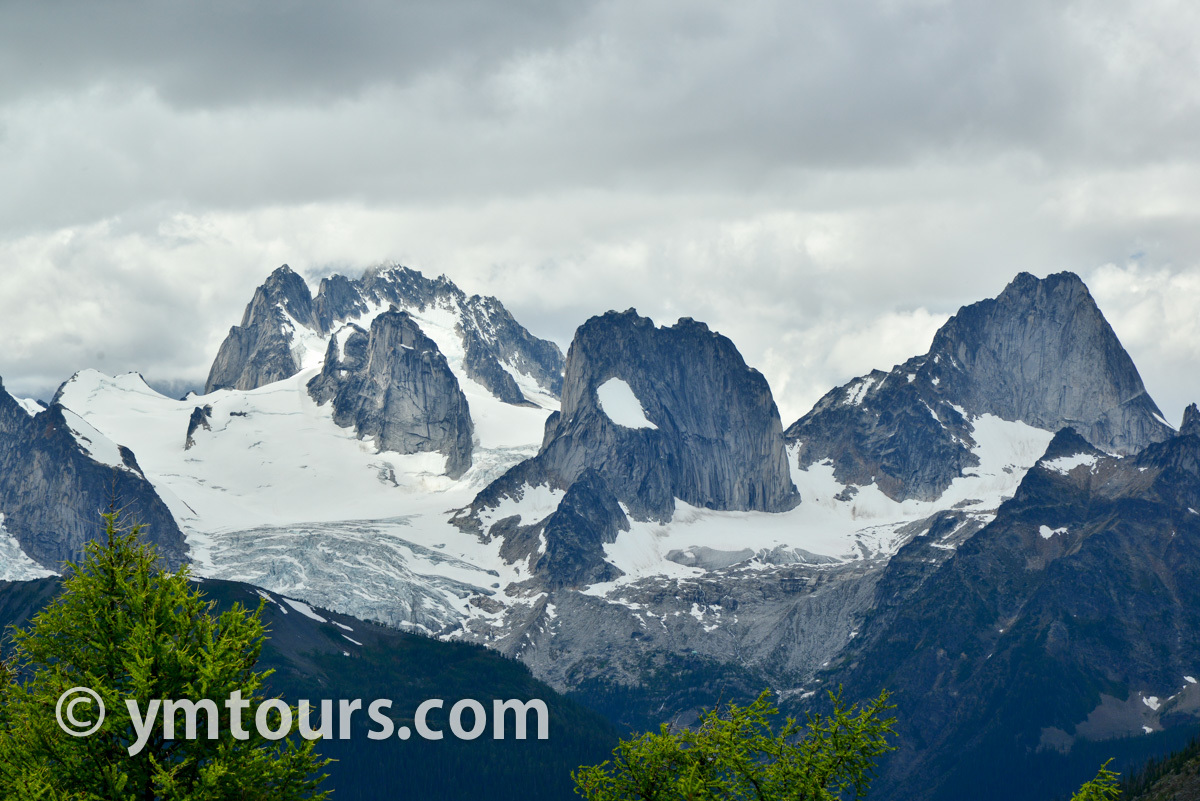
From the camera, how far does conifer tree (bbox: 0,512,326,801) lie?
99.7 feet

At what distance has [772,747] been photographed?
35.9 metres

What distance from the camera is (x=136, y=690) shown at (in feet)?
101

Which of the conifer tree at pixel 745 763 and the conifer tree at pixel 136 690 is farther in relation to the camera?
the conifer tree at pixel 745 763

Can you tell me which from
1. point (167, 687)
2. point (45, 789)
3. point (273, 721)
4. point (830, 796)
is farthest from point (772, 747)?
point (45, 789)

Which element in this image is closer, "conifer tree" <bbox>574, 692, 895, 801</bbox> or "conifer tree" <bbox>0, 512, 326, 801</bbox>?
"conifer tree" <bbox>0, 512, 326, 801</bbox>

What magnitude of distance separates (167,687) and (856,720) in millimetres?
17114

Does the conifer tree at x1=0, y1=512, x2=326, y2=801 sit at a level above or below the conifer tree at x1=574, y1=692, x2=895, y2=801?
above

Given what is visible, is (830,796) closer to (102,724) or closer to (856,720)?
(856,720)

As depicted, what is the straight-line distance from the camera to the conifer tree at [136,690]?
99.7 ft

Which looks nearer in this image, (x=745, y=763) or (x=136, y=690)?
(x=136, y=690)

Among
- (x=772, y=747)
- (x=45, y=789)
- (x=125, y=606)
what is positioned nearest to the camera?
(x=45, y=789)

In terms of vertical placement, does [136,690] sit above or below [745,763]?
above

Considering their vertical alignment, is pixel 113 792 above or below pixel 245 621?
below

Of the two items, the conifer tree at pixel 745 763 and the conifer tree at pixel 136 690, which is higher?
the conifer tree at pixel 136 690
